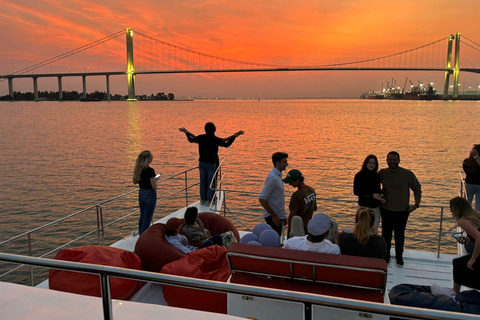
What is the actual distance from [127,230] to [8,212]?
4759 millimetres

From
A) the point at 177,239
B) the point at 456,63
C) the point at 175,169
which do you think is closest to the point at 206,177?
the point at 177,239

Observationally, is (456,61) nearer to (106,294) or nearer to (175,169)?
(175,169)

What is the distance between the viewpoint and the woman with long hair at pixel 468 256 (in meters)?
3.44

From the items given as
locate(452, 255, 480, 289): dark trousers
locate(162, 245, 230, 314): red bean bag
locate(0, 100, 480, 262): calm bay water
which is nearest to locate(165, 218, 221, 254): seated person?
locate(162, 245, 230, 314): red bean bag

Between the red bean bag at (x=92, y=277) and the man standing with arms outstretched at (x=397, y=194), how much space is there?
3301mm

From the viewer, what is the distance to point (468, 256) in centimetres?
358

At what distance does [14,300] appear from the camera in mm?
2758

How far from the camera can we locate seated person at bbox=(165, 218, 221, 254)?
472 centimetres

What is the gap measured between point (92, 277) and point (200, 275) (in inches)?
42.6

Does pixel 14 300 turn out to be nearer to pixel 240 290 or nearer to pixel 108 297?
pixel 108 297

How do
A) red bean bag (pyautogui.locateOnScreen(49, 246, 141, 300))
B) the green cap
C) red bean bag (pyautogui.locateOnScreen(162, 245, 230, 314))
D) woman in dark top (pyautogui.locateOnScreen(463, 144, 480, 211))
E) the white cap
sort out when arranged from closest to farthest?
the white cap
red bean bag (pyautogui.locateOnScreen(162, 245, 230, 314))
red bean bag (pyautogui.locateOnScreen(49, 246, 141, 300))
the green cap
woman in dark top (pyautogui.locateOnScreen(463, 144, 480, 211))

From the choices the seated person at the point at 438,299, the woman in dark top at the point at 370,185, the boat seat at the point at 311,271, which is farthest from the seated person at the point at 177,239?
the seated person at the point at 438,299

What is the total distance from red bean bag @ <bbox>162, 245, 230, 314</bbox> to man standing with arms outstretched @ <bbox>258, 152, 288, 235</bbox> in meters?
1.03

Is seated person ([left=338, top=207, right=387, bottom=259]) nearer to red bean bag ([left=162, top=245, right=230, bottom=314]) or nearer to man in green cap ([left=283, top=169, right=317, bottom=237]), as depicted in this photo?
red bean bag ([left=162, top=245, right=230, bottom=314])
